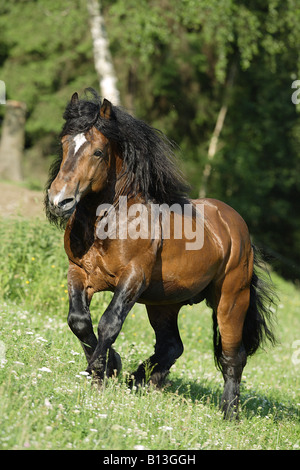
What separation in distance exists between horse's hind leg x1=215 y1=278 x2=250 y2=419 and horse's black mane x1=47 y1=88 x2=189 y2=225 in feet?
3.96

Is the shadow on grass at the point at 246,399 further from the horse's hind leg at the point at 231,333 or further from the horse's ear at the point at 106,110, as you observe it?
the horse's ear at the point at 106,110

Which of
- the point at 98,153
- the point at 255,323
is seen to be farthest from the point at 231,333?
the point at 98,153

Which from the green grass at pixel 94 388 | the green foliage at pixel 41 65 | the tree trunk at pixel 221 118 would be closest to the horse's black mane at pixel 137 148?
the green grass at pixel 94 388

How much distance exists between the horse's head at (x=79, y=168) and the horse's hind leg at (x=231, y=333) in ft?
6.49

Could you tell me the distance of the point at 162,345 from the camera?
6562mm

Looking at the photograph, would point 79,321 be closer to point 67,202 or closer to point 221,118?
point 67,202

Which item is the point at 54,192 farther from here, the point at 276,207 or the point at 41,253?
the point at 276,207


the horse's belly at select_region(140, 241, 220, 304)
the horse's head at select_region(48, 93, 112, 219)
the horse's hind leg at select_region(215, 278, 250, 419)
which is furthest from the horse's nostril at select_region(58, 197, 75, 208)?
the horse's hind leg at select_region(215, 278, 250, 419)

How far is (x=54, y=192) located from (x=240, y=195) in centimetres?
2223

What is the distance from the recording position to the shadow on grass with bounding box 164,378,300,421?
22.1 feet

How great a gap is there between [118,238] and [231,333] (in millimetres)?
1966

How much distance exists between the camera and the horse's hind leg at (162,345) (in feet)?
21.0

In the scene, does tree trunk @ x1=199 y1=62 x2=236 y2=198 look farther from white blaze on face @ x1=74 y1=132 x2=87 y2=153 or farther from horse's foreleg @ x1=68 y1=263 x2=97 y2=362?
white blaze on face @ x1=74 y1=132 x2=87 y2=153
